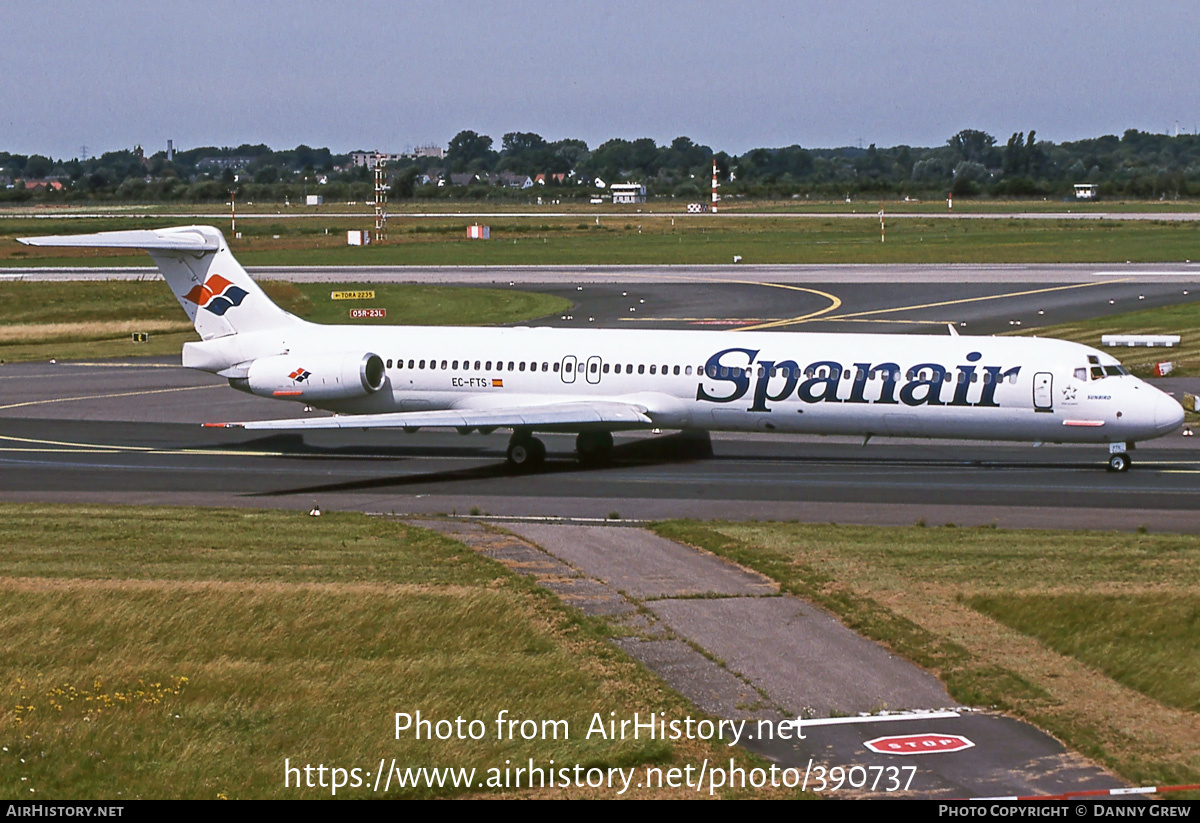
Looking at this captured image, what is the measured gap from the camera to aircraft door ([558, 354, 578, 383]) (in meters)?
37.9

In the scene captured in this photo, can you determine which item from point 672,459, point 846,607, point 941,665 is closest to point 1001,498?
point 672,459

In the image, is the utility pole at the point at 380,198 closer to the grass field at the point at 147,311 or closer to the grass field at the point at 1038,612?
the grass field at the point at 147,311

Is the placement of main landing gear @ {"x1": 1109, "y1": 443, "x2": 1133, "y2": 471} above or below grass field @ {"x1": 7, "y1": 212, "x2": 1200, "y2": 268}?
below

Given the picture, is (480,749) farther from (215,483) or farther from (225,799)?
(215,483)

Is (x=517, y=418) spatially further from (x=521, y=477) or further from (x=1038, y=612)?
(x=1038, y=612)

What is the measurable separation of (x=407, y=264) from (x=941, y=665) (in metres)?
84.0

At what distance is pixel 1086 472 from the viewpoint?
3525cm

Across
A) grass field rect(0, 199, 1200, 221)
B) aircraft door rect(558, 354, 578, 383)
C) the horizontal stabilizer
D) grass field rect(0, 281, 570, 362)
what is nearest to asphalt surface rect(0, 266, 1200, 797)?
aircraft door rect(558, 354, 578, 383)

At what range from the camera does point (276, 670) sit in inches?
729

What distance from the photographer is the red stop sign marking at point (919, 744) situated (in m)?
15.5

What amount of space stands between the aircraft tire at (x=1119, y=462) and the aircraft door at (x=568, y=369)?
13.2m

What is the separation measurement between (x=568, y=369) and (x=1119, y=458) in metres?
13.6

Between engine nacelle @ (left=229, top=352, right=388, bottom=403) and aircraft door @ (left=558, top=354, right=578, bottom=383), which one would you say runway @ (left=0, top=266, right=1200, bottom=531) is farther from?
aircraft door @ (left=558, top=354, right=578, bottom=383)

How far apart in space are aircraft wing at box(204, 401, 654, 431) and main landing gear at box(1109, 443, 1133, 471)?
1109 cm
